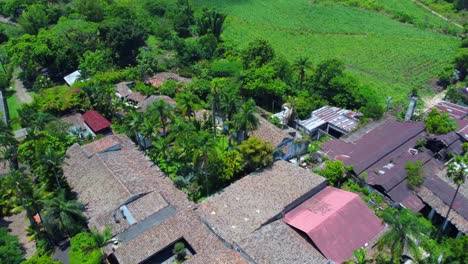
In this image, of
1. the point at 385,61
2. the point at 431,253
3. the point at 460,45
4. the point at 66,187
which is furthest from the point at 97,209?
the point at 460,45

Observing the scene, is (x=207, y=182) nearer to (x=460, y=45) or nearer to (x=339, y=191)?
(x=339, y=191)

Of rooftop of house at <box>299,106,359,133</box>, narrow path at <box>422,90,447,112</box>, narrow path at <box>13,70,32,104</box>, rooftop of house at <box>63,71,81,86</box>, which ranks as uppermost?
rooftop of house at <box>299,106,359,133</box>

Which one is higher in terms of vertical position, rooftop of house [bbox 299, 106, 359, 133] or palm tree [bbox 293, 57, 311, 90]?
palm tree [bbox 293, 57, 311, 90]

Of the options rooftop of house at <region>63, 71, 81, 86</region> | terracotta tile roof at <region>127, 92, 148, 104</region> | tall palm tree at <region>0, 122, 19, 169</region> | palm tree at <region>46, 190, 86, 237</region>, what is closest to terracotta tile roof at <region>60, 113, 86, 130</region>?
terracotta tile roof at <region>127, 92, 148, 104</region>

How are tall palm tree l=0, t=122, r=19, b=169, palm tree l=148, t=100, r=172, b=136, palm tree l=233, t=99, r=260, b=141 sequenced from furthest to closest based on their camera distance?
palm tree l=148, t=100, r=172, b=136, palm tree l=233, t=99, r=260, b=141, tall palm tree l=0, t=122, r=19, b=169

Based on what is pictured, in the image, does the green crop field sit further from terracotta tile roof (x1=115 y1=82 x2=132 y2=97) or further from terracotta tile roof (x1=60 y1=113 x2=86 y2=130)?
terracotta tile roof (x1=60 y1=113 x2=86 y2=130)

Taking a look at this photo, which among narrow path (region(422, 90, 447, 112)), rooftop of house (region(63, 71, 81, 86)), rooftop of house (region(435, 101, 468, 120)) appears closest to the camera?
rooftop of house (region(435, 101, 468, 120))

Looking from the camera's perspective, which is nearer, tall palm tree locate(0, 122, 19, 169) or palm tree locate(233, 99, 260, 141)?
tall palm tree locate(0, 122, 19, 169)
